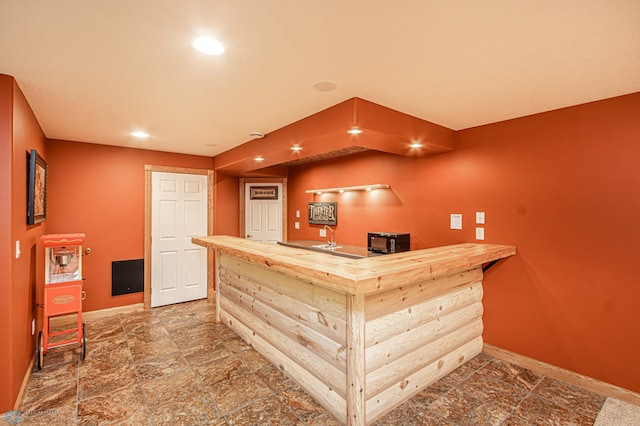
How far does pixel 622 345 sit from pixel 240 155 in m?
4.47

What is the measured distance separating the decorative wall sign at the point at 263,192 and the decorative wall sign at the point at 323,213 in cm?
92

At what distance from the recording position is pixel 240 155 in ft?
14.5

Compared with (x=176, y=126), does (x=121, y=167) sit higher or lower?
lower

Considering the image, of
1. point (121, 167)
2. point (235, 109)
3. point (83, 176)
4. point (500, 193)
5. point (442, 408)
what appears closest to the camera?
point (442, 408)

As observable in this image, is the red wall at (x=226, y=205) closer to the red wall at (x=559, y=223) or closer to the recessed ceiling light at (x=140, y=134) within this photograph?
the recessed ceiling light at (x=140, y=134)

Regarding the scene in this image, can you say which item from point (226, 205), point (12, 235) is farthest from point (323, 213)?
point (12, 235)

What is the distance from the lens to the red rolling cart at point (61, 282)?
301 centimetres

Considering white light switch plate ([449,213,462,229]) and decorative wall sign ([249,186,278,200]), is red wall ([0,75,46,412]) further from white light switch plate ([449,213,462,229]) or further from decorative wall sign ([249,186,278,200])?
white light switch plate ([449,213,462,229])

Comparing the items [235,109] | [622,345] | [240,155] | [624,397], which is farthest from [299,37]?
[624,397]

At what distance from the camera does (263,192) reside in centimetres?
606

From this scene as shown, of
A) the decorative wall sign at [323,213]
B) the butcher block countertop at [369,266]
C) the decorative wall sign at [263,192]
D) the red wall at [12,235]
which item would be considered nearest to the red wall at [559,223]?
the butcher block countertop at [369,266]

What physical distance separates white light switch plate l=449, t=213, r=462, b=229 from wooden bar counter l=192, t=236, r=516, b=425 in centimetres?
55

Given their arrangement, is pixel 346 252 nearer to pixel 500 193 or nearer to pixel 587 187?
pixel 500 193

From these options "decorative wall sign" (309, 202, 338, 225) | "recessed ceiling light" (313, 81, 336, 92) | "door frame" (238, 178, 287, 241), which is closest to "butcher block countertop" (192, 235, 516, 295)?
"recessed ceiling light" (313, 81, 336, 92)
